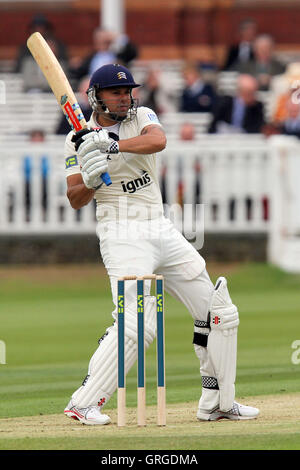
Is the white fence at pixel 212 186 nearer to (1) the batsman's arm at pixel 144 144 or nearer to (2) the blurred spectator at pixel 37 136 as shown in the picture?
(2) the blurred spectator at pixel 37 136

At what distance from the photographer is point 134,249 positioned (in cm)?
733

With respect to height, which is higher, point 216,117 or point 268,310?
point 216,117

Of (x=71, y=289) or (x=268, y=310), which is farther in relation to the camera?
(x=71, y=289)

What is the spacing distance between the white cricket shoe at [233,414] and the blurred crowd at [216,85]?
28.6ft

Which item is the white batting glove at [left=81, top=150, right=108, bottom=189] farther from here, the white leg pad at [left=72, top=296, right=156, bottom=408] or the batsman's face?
the white leg pad at [left=72, top=296, right=156, bottom=408]

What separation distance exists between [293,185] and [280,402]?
7.89 metres

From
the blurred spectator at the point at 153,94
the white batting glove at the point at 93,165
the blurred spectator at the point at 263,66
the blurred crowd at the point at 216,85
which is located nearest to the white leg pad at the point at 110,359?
the white batting glove at the point at 93,165

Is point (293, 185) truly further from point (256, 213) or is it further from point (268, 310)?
point (268, 310)

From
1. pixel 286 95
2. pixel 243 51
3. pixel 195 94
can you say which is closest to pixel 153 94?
pixel 195 94

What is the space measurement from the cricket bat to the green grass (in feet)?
6.09

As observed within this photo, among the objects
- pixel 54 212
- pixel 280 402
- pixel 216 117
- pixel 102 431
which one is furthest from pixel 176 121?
pixel 102 431

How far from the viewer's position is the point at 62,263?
16.5 metres

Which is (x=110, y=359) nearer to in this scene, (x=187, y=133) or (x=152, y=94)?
(x=187, y=133)

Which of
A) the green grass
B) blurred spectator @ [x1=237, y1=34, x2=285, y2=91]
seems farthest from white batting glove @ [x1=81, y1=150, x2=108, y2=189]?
blurred spectator @ [x1=237, y1=34, x2=285, y2=91]
